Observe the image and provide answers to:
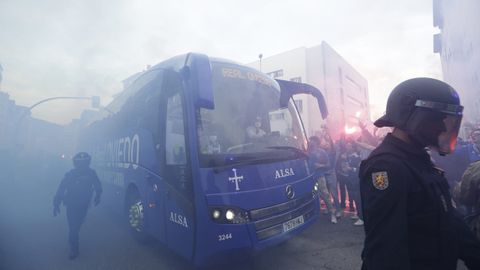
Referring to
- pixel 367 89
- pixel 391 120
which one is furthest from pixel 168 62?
pixel 367 89

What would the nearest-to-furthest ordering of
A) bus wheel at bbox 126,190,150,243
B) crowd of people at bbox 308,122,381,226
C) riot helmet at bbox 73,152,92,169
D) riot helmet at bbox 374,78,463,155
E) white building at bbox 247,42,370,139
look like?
riot helmet at bbox 374,78,463,155 < bus wheel at bbox 126,190,150,243 < riot helmet at bbox 73,152,92,169 < crowd of people at bbox 308,122,381,226 < white building at bbox 247,42,370,139

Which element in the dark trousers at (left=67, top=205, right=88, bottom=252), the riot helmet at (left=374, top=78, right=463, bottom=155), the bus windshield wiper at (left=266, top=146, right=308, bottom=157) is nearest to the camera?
the riot helmet at (left=374, top=78, right=463, bottom=155)

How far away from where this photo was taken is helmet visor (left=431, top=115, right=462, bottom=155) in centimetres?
143

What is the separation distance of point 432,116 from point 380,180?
18.5 inches

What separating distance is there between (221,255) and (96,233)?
4378 mm

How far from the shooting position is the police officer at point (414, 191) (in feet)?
4.03

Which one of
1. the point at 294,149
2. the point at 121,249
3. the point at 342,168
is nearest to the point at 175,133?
the point at 294,149

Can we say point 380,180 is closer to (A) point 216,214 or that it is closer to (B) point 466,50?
(A) point 216,214

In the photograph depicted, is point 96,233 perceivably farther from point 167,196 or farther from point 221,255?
point 221,255

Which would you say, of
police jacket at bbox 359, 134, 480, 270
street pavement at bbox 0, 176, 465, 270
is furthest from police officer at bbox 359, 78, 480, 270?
street pavement at bbox 0, 176, 465, 270

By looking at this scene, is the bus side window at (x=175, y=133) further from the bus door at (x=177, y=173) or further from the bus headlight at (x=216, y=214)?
the bus headlight at (x=216, y=214)

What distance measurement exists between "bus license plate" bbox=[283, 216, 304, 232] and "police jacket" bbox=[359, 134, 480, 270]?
2.45m

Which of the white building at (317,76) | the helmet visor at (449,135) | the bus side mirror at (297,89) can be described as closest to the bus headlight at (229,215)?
the helmet visor at (449,135)

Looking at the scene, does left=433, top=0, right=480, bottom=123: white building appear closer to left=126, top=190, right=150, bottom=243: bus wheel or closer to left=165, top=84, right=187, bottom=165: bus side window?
left=165, top=84, right=187, bottom=165: bus side window
